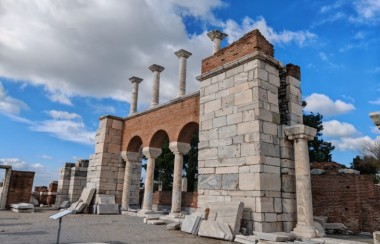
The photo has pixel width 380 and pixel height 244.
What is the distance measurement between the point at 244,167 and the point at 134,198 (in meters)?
9.29

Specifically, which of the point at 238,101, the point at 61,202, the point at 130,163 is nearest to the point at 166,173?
the point at 61,202

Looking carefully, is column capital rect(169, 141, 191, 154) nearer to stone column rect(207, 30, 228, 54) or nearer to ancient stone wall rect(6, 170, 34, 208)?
stone column rect(207, 30, 228, 54)

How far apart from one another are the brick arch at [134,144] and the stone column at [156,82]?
2010mm

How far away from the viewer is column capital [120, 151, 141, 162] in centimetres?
1446

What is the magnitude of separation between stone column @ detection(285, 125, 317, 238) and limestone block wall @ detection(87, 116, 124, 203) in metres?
9.41

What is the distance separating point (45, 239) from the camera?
639 centimetres

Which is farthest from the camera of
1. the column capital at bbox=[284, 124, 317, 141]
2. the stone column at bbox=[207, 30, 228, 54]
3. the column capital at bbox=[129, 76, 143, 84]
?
the column capital at bbox=[129, 76, 143, 84]

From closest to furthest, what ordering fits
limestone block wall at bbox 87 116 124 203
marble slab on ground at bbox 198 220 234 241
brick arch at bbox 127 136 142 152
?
marble slab on ground at bbox 198 220 234 241, limestone block wall at bbox 87 116 124 203, brick arch at bbox 127 136 142 152

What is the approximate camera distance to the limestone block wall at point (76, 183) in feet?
55.3

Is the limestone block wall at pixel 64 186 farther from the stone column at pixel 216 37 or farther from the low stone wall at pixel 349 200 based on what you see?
the low stone wall at pixel 349 200

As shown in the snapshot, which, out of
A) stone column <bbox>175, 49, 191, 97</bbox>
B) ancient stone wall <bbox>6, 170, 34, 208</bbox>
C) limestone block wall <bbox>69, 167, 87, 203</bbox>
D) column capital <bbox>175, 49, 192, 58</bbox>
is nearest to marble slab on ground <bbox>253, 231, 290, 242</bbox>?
stone column <bbox>175, 49, 191, 97</bbox>

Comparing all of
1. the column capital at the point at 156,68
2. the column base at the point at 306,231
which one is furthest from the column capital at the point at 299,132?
the column capital at the point at 156,68

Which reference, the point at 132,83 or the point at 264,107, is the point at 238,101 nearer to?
the point at 264,107

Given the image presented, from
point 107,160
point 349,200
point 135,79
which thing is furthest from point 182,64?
point 349,200
